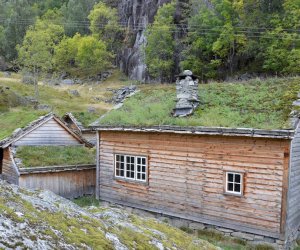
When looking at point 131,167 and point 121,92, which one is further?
point 121,92

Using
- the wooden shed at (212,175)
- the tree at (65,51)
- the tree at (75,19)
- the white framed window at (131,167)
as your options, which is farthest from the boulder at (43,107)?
the tree at (75,19)

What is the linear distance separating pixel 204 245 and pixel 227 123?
9.18 metres

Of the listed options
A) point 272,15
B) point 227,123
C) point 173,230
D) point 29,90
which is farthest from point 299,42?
point 173,230

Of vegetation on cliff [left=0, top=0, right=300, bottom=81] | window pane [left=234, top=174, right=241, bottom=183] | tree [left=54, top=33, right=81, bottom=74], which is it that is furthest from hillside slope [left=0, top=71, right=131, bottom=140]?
window pane [left=234, top=174, right=241, bottom=183]

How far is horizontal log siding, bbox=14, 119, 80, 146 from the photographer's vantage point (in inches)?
727

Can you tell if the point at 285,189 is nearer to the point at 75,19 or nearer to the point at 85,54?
the point at 85,54

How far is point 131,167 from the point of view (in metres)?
15.3

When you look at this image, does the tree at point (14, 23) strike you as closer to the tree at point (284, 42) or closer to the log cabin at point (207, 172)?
the tree at point (284, 42)

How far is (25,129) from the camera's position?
18.1m

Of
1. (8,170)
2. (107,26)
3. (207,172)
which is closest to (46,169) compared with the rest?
(8,170)

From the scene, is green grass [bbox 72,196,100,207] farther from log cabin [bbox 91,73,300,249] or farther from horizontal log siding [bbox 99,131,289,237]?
horizontal log siding [bbox 99,131,289,237]

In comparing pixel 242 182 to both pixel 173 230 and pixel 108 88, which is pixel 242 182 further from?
pixel 108 88

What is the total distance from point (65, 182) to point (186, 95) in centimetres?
829

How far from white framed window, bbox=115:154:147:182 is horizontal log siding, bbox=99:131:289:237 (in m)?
0.28
